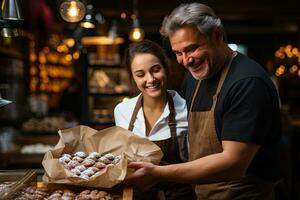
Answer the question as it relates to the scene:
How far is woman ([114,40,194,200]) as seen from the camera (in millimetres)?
2955

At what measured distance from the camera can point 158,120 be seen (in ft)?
9.83

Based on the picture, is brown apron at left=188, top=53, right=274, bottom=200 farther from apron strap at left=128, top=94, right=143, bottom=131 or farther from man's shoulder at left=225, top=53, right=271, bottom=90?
apron strap at left=128, top=94, right=143, bottom=131

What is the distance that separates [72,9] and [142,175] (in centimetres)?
187

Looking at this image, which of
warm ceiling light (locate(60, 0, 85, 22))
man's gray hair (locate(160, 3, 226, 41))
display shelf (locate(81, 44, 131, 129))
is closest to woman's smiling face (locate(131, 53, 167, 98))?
man's gray hair (locate(160, 3, 226, 41))

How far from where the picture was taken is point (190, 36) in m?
2.40

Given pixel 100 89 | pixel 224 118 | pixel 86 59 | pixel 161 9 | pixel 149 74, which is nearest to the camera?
pixel 224 118

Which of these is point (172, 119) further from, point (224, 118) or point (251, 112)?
point (251, 112)

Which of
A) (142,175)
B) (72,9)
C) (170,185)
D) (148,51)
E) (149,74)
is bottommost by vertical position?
(170,185)

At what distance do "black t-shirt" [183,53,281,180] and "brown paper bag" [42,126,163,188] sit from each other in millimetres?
404

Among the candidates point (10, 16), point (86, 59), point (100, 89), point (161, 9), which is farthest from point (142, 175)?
point (161, 9)

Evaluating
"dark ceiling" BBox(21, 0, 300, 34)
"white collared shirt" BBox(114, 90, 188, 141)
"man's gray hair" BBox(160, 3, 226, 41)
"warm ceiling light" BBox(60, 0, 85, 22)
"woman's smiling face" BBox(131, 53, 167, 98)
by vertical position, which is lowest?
"white collared shirt" BBox(114, 90, 188, 141)

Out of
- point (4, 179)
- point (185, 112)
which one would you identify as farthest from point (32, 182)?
point (185, 112)

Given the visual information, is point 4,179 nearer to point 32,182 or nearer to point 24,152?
point 32,182

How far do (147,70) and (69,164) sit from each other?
0.82 m
